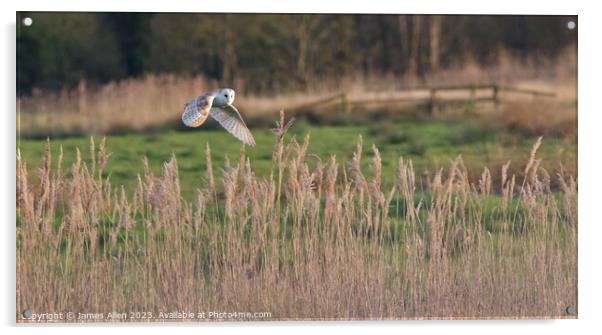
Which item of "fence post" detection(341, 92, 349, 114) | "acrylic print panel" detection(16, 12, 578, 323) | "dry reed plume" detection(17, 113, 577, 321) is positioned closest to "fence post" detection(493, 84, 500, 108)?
"acrylic print panel" detection(16, 12, 578, 323)

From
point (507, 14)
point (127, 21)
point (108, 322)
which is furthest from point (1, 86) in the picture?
point (507, 14)

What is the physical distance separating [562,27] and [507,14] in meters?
0.37

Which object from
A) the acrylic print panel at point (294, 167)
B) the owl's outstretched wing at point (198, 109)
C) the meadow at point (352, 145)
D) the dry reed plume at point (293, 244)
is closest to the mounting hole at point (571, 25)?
the acrylic print panel at point (294, 167)

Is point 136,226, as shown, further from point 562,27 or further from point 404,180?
point 562,27

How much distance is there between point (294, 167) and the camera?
9938 mm

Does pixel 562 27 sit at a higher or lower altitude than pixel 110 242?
higher

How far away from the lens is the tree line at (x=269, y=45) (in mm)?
9969

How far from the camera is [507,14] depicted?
10.1 m

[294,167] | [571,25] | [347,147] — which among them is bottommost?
[294,167]

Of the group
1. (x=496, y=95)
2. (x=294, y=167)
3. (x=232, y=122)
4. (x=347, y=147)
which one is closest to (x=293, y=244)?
(x=294, y=167)

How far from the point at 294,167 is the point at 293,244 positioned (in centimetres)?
49

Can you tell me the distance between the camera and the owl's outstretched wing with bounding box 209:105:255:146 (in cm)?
1010

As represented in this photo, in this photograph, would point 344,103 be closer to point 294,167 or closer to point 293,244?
point 294,167

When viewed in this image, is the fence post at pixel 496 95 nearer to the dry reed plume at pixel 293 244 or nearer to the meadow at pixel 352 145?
the meadow at pixel 352 145
